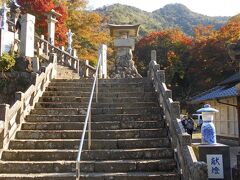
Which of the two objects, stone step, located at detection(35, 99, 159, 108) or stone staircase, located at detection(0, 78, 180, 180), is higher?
stone step, located at detection(35, 99, 159, 108)

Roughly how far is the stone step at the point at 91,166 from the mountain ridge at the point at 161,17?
5746cm

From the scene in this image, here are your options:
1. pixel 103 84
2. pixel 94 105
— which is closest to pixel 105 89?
pixel 103 84

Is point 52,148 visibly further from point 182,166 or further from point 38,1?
point 38,1

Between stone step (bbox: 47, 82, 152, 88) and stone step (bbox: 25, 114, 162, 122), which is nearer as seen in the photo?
stone step (bbox: 25, 114, 162, 122)

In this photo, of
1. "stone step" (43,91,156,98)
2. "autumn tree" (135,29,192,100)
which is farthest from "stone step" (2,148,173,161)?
→ "autumn tree" (135,29,192,100)

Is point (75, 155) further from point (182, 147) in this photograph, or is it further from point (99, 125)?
point (182, 147)

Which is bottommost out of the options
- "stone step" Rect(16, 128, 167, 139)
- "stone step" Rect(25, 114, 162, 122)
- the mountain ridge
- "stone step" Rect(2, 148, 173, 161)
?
"stone step" Rect(2, 148, 173, 161)

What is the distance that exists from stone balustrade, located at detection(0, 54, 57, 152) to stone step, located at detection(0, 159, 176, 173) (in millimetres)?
782

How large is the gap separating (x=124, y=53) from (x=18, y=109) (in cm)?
1122

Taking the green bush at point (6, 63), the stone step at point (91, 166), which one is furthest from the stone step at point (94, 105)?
the green bush at point (6, 63)

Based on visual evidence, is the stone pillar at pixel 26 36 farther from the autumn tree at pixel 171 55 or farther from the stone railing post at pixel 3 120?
the autumn tree at pixel 171 55

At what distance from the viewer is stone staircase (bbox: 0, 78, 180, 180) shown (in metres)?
7.06

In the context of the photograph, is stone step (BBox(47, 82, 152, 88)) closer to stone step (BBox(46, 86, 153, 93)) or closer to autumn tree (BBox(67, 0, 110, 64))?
stone step (BBox(46, 86, 153, 93))

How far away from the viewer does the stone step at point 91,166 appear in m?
7.07
